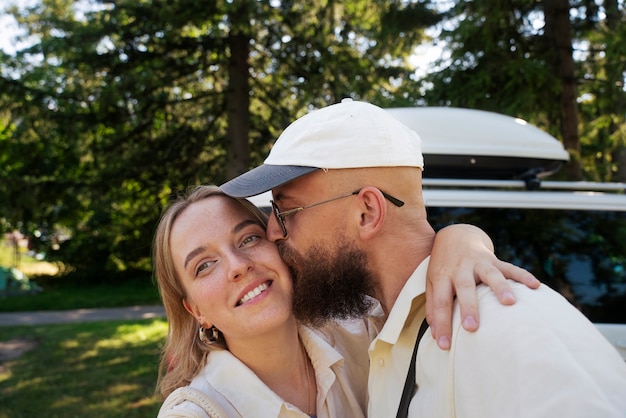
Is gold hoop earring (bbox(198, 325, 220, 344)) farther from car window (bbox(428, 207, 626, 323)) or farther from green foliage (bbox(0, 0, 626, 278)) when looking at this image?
green foliage (bbox(0, 0, 626, 278))

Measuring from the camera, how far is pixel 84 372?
8266 millimetres

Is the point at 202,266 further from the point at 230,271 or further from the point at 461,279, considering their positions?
the point at 461,279

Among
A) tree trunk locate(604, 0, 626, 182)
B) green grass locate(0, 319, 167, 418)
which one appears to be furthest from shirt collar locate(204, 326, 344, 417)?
tree trunk locate(604, 0, 626, 182)

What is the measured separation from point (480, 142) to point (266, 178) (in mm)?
2359

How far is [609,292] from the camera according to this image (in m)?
3.67

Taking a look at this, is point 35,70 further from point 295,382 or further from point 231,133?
point 295,382

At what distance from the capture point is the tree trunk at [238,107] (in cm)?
1233

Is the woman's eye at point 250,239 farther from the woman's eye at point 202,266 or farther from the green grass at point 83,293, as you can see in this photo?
the green grass at point 83,293

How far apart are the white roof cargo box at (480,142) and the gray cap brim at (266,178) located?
81.1 inches

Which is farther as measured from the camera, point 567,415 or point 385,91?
point 385,91

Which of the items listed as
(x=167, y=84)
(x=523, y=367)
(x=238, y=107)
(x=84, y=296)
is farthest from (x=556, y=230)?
(x=84, y=296)

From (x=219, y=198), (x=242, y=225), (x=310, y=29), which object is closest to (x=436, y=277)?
(x=242, y=225)

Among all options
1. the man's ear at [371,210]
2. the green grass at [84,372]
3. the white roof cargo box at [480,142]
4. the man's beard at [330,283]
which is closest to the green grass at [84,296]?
the green grass at [84,372]

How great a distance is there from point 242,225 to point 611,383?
1367mm
